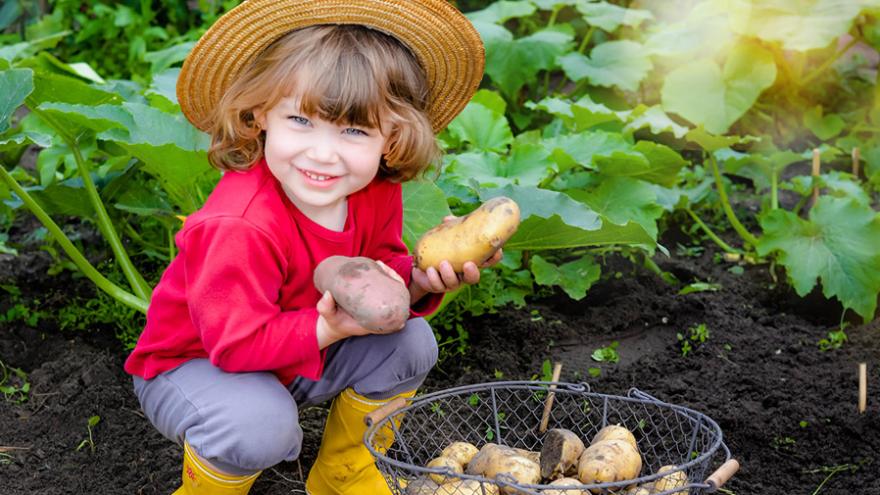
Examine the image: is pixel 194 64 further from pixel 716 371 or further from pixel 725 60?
pixel 725 60

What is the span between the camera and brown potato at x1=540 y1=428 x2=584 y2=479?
6.91 ft

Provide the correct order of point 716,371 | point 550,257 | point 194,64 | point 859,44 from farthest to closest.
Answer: point 859,44
point 550,257
point 716,371
point 194,64

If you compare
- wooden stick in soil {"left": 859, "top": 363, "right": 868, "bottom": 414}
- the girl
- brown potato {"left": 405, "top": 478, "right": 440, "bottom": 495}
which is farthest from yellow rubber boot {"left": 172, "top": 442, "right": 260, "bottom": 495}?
wooden stick in soil {"left": 859, "top": 363, "right": 868, "bottom": 414}

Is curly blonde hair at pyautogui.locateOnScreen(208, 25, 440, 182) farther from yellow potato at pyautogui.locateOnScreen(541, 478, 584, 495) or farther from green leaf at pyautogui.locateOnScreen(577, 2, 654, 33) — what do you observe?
green leaf at pyautogui.locateOnScreen(577, 2, 654, 33)

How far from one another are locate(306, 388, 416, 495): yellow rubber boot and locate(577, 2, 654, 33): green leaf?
8.48 feet

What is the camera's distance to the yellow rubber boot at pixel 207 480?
204cm

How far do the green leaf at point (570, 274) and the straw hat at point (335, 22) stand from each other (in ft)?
3.14

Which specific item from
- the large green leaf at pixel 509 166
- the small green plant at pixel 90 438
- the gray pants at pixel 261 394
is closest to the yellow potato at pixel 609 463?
the gray pants at pixel 261 394

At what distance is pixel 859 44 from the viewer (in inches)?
214

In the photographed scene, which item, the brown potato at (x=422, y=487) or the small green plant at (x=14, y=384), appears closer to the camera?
the brown potato at (x=422, y=487)

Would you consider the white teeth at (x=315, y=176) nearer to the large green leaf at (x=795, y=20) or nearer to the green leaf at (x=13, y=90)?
the green leaf at (x=13, y=90)

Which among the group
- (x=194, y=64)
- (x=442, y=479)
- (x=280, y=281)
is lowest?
(x=442, y=479)

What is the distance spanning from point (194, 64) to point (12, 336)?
139 cm

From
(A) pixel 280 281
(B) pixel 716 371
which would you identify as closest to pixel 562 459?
(A) pixel 280 281
